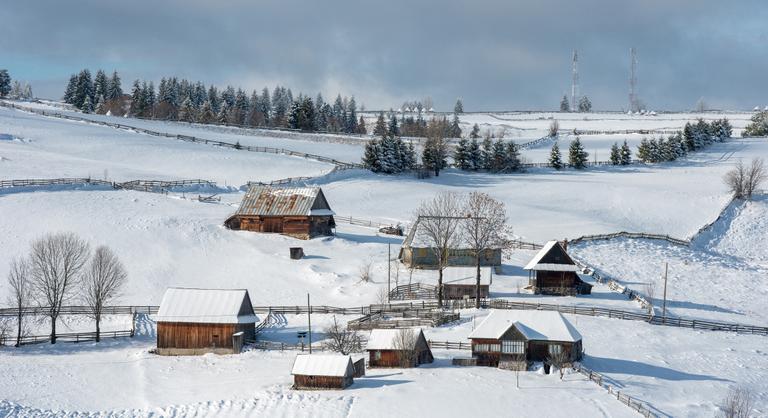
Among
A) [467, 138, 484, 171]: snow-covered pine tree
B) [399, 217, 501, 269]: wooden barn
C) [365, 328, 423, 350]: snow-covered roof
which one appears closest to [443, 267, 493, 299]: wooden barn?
[399, 217, 501, 269]: wooden barn

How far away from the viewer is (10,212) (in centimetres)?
6631

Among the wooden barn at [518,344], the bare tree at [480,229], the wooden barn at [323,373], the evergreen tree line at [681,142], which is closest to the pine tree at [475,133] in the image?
the evergreen tree line at [681,142]

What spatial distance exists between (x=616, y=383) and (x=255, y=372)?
16.9 meters

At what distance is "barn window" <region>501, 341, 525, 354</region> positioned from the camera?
1645 inches

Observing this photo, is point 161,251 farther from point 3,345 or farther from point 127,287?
point 3,345

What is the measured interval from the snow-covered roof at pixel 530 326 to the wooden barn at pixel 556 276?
13.2m

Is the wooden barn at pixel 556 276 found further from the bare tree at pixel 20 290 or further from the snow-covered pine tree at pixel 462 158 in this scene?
the snow-covered pine tree at pixel 462 158

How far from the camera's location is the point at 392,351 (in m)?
40.9

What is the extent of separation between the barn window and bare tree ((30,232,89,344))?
80.5ft

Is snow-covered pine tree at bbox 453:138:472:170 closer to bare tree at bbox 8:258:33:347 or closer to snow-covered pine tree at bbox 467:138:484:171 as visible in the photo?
snow-covered pine tree at bbox 467:138:484:171

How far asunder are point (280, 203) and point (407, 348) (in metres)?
31.1

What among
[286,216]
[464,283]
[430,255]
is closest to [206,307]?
[464,283]

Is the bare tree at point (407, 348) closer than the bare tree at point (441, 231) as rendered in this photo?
Yes

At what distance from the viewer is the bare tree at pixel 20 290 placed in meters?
46.7
